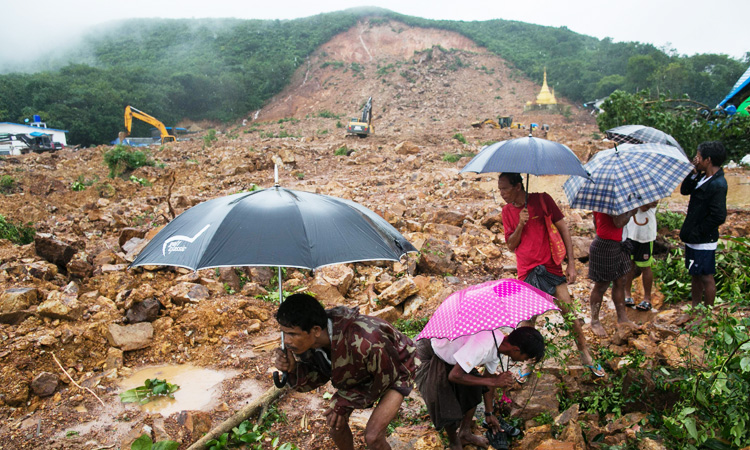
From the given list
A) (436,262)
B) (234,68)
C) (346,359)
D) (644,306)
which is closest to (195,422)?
(346,359)

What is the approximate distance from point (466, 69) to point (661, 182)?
4899 centimetres

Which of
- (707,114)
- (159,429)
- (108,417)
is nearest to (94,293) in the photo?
(108,417)

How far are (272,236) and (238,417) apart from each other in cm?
154

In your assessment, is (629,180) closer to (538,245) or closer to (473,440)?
(538,245)

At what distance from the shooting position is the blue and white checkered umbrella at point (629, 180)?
3004 mm

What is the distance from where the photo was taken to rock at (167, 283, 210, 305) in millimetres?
4512

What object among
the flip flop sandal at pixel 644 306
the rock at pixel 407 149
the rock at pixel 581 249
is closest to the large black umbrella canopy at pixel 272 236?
the flip flop sandal at pixel 644 306

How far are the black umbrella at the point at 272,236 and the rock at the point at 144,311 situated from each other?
7.89ft

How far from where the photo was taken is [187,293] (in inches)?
180

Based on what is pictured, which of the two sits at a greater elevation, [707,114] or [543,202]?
[707,114]

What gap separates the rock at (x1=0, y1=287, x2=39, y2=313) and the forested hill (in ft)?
105

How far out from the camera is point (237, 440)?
2701 millimetres

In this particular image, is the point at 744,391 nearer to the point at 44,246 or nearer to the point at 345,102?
the point at 44,246

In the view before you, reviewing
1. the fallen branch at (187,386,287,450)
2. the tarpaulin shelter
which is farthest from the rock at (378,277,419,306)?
the tarpaulin shelter
